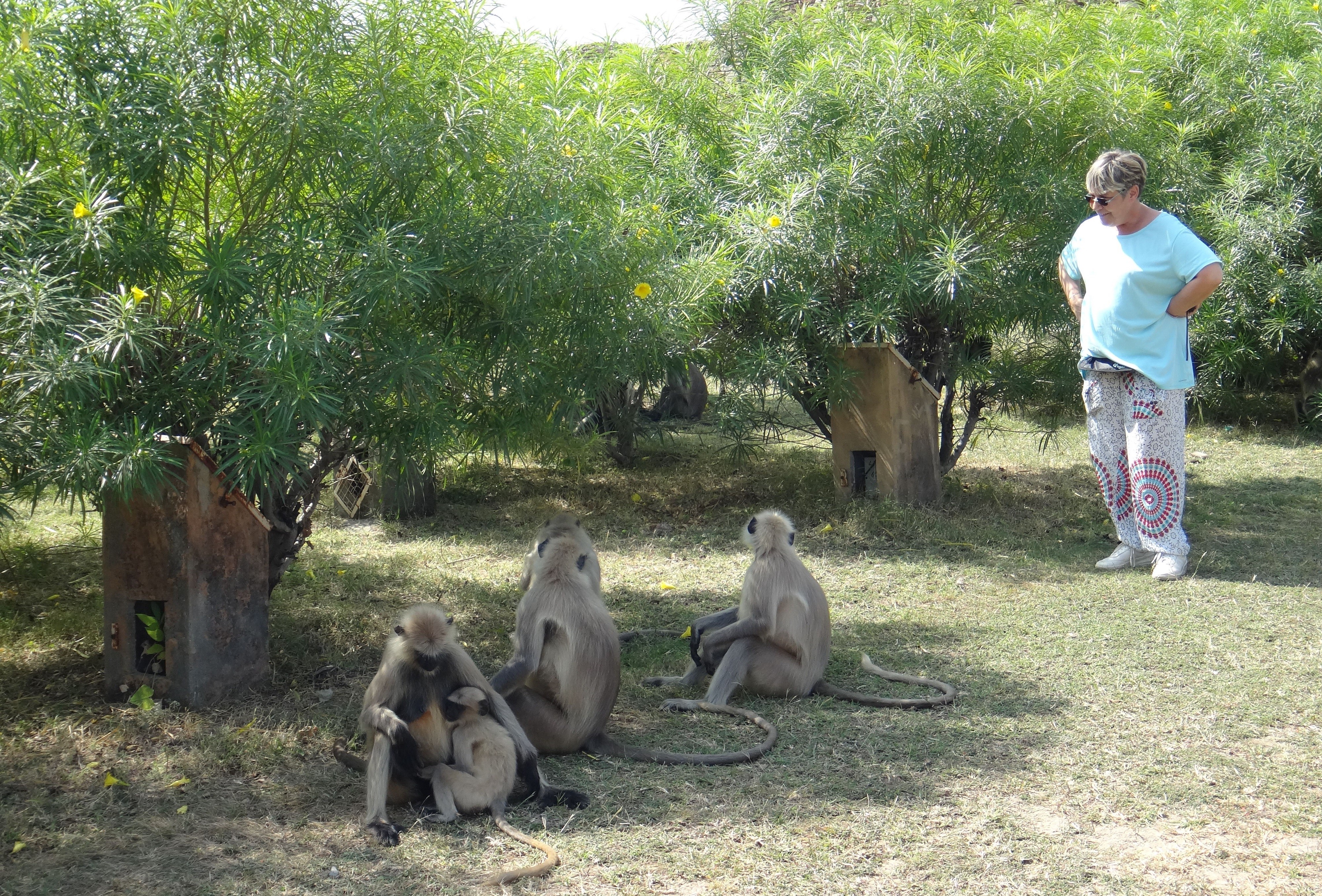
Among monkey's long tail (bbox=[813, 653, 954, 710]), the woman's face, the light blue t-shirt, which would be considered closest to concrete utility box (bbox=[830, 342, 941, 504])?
the light blue t-shirt

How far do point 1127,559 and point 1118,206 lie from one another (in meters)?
1.95

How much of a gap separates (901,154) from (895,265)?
72 centimetres

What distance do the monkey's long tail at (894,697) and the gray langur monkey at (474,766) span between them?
1.55 m

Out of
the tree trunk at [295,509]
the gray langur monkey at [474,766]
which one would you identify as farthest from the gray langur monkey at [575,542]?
the tree trunk at [295,509]

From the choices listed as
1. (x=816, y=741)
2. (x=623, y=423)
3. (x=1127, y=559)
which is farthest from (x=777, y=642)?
(x=623, y=423)

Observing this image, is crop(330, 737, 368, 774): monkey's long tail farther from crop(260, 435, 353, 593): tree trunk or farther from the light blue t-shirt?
the light blue t-shirt

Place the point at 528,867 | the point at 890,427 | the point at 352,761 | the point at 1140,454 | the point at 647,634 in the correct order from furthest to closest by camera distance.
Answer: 1. the point at 890,427
2. the point at 1140,454
3. the point at 647,634
4. the point at 352,761
5. the point at 528,867

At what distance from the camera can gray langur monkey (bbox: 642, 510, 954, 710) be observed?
14.5 ft

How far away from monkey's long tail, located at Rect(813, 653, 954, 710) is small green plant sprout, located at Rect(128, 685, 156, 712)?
252 cm

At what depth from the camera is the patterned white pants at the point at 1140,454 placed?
5934 mm

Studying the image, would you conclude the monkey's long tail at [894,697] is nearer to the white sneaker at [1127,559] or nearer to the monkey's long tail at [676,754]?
the monkey's long tail at [676,754]

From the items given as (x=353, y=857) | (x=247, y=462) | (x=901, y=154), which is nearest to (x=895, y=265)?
(x=901, y=154)

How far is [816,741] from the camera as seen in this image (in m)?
4.09

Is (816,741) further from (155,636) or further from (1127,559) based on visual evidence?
(1127,559)
